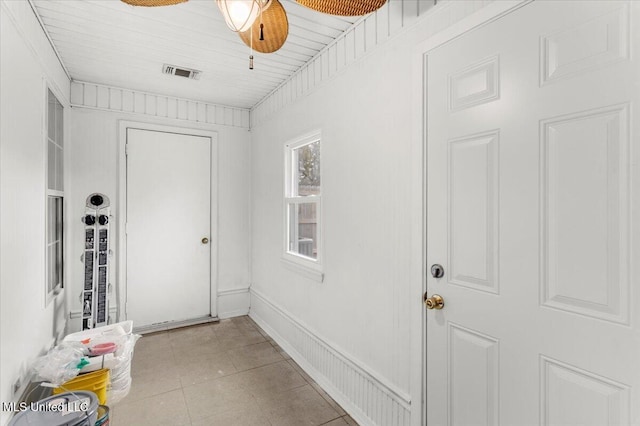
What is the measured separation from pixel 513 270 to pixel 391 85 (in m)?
1.15

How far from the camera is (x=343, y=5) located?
4.16 ft

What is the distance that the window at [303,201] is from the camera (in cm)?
274

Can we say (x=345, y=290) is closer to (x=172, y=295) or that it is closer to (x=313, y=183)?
(x=313, y=183)

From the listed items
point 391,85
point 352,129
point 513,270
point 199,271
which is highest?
point 391,85

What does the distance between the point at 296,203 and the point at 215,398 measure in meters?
1.67

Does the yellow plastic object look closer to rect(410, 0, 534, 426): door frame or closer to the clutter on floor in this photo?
the clutter on floor

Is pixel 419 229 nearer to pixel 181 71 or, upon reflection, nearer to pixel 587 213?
pixel 587 213

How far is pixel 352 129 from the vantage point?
218 cm

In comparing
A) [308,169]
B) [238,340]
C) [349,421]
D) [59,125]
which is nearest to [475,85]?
[308,169]

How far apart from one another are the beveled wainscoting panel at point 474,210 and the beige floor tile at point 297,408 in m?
1.36

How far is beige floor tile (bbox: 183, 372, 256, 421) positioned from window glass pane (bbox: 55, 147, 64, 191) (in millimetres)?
2089

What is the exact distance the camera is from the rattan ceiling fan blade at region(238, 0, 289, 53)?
4.70ft

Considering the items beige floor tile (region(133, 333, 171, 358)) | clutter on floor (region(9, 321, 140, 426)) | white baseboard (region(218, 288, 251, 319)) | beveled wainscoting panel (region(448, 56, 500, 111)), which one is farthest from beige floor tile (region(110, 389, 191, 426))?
beveled wainscoting panel (region(448, 56, 500, 111))

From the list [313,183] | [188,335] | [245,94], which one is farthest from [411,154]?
[188,335]
